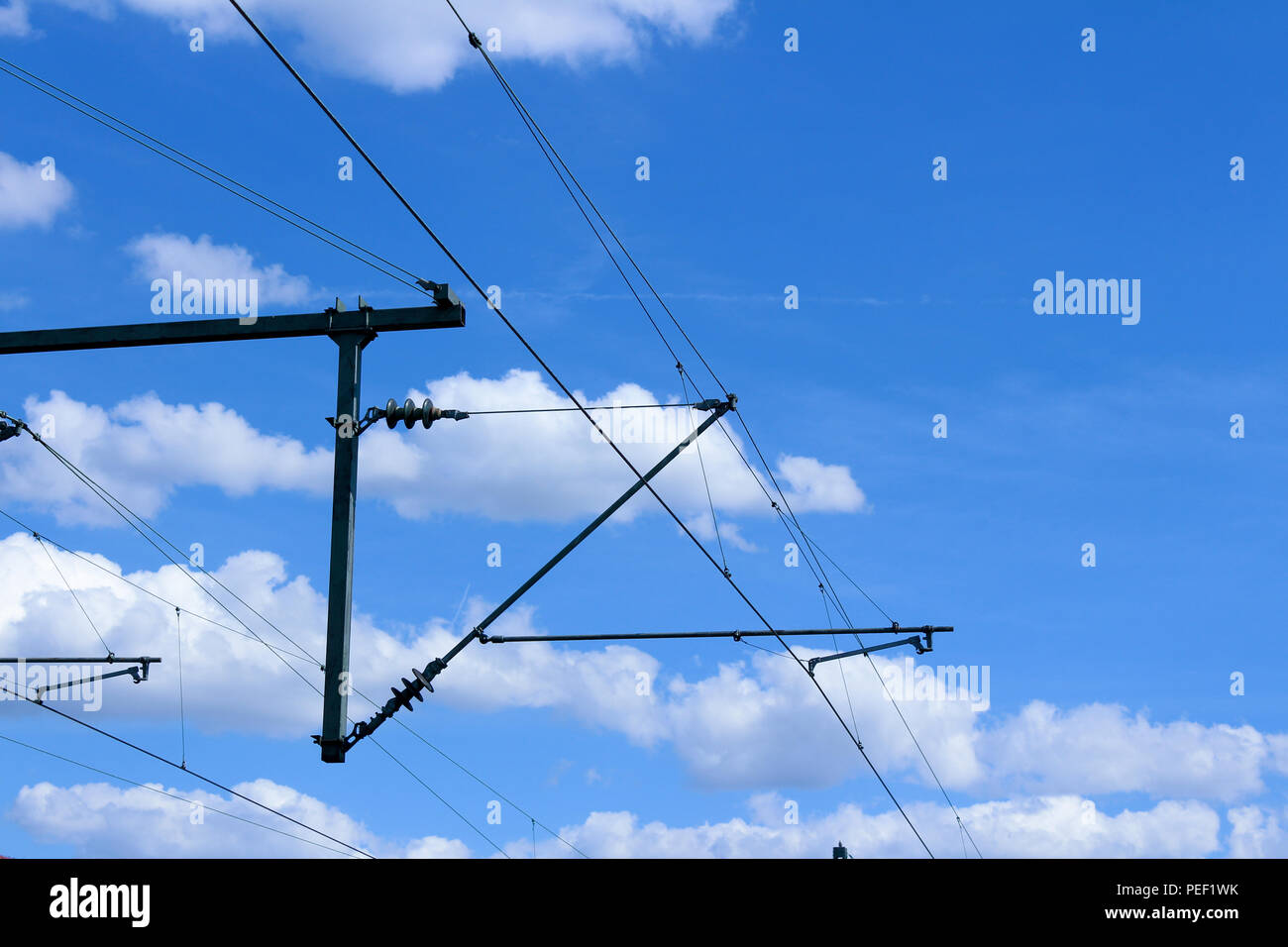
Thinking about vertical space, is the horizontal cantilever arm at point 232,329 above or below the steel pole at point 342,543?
above

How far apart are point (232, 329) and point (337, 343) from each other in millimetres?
1006

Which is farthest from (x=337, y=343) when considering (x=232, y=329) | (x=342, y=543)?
(x=342, y=543)

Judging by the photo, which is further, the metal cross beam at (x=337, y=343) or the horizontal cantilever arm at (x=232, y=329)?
the horizontal cantilever arm at (x=232, y=329)

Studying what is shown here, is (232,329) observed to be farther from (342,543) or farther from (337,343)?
(342,543)

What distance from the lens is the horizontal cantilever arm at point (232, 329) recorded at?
12562 mm

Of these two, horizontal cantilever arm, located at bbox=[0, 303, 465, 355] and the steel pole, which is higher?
horizontal cantilever arm, located at bbox=[0, 303, 465, 355]

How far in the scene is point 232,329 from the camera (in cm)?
1290

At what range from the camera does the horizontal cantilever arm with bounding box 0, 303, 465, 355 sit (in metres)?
12.6
